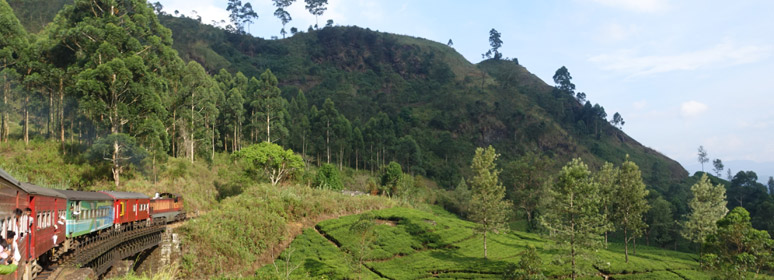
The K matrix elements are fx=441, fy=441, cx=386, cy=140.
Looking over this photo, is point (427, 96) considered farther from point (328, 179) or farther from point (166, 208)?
point (166, 208)

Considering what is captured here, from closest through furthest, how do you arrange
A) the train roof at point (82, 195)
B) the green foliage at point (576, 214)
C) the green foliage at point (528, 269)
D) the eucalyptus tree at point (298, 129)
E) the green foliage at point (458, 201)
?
the train roof at point (82, 195) → the green foliage at point (528, 269) → the green foliage at point (576, 214) → the green foliage at point (458, 201) → the eucalyptus tree at point (298, 129)

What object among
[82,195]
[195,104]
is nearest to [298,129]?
[195,104]

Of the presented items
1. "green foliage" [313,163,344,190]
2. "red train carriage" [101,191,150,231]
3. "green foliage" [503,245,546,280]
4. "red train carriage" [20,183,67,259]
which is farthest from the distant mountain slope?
"green foliage" [503,245,546,280]

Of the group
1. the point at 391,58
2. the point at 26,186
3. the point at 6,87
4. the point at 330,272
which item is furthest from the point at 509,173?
the point at 391,58

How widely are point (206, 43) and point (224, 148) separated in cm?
8821

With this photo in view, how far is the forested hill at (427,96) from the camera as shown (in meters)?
134

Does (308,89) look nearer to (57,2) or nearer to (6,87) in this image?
(57,2)

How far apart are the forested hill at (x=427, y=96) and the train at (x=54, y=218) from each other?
76489 millimetres

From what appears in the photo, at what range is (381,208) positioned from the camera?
207 ft

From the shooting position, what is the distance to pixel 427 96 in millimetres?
158250

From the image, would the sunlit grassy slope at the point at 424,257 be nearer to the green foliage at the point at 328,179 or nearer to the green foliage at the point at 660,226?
the green foliage at the point at 328,179

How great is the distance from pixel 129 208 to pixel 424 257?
2872 centimetres

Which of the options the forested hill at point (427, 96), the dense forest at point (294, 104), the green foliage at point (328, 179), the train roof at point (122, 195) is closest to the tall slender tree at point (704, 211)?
the dense forest at point (294, 104)

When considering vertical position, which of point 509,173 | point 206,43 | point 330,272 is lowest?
point 330,272
